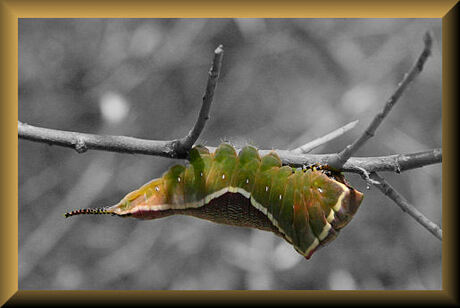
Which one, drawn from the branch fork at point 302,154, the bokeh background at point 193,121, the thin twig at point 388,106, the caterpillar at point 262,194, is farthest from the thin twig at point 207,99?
the bokeh background at point 193,121

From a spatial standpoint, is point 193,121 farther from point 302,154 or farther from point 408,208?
point 408,208

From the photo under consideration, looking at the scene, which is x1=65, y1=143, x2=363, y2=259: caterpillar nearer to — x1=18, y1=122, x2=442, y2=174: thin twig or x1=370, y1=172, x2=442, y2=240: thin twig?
x1=18, y1=122, x2=442, y2=174: thin twig

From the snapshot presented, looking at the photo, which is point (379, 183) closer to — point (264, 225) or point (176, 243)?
point (264, 225)

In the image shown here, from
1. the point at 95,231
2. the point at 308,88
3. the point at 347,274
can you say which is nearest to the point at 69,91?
the point at 95,231

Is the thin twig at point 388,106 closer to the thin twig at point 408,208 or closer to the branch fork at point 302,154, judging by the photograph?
the branch fork at point 302,154

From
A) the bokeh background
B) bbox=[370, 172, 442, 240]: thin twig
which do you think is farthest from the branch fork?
the bokeh background
